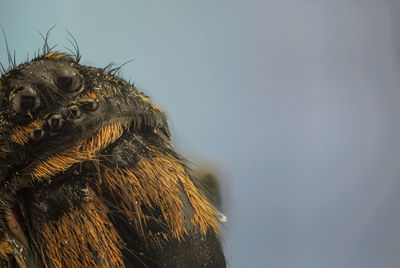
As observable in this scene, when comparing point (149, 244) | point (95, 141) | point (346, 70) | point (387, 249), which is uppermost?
point (346, 70)

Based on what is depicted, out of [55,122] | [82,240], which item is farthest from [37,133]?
[82,240]

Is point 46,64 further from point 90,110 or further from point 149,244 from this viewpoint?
point 149,244

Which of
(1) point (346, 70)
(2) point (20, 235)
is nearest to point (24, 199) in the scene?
(2) point (20, 235)

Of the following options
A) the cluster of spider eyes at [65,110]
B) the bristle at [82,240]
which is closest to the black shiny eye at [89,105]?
the cluster of spider eyes at [65,110]

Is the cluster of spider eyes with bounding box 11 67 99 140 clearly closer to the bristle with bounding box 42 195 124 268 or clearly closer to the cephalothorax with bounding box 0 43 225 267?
the cephalothorax with bounding box 0 43 225 267

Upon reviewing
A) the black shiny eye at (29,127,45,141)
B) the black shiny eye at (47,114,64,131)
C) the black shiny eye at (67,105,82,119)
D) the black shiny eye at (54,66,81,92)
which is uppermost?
the black shiny eye at (54,66,81,92)

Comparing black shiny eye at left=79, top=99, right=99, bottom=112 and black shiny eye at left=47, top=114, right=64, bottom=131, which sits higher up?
black shiny eye at left=79, top=99, right=99, bottom=112

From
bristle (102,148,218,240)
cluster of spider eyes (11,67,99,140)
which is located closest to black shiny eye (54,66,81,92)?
cluster of spider eyes (11,67,99,140)
